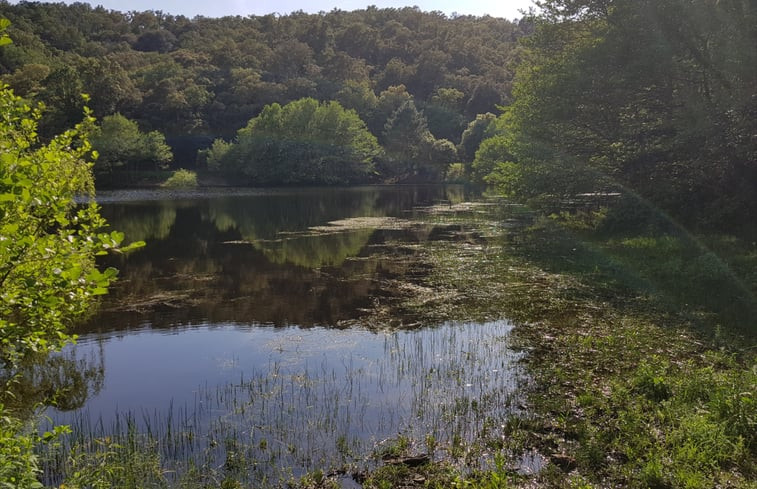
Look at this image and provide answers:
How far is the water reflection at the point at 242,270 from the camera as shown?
54.5 feet

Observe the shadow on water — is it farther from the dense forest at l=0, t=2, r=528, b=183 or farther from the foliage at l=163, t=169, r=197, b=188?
the foliage at l=163, t=169, r=197, b=188

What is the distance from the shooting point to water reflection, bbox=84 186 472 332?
54.5 feet

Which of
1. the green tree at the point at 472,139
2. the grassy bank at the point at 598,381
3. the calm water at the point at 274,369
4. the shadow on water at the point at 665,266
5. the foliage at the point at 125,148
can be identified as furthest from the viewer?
the green tree at the point at 472,139

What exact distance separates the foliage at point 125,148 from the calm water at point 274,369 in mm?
72216

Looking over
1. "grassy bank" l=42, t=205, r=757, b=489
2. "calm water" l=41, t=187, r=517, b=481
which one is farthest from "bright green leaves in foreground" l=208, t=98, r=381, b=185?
"grassy bank" l=42, t=205, r=757, b=489

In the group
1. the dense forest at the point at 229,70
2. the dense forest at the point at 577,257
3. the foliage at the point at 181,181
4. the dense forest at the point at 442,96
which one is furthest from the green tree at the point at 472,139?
the foliage at the point at 181,181

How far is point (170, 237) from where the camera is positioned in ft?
107

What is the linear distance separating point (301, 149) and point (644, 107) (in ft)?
228

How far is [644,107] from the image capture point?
2828 centimetres

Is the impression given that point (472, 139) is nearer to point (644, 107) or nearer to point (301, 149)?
point (301, 149)

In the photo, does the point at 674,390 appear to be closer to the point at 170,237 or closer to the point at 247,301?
the point at 247,301

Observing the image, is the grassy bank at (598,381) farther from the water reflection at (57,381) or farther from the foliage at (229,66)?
the foliage at (229,66)

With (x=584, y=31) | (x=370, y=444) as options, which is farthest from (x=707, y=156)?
(x=370, y=444)

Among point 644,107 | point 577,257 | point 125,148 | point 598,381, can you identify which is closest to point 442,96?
point 125,148
